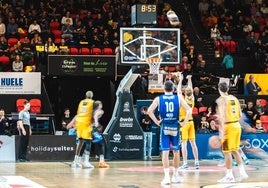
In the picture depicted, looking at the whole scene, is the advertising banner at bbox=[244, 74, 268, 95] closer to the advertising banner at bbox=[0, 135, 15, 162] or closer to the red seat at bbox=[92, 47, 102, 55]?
the red seat at bbox=[92, 47, 102, 55]

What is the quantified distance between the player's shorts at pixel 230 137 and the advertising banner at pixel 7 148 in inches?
364

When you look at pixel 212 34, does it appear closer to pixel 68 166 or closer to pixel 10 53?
pixel 10 53

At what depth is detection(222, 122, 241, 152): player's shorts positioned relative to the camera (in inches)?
570

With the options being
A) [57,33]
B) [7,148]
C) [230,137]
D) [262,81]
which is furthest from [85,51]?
[230,137]

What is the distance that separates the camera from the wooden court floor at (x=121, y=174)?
14341 mm

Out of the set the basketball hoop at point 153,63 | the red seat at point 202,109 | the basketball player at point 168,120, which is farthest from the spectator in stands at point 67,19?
the basketball player at point 168,120

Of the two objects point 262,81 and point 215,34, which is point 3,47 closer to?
point 215,34

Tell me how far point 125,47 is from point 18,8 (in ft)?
33.3

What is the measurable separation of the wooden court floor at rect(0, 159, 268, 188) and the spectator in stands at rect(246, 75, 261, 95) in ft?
21.0

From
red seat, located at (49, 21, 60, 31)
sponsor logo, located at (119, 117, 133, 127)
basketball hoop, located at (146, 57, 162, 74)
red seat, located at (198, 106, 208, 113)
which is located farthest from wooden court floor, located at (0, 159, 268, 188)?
red seat, located at (49, 21, 60, 31)

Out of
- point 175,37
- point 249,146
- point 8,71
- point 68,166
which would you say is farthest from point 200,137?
point 8,71

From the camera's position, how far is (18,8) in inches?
1232

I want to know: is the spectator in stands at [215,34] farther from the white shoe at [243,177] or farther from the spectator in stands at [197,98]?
the white shoe at [243,177]

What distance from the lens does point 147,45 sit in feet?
75.3
